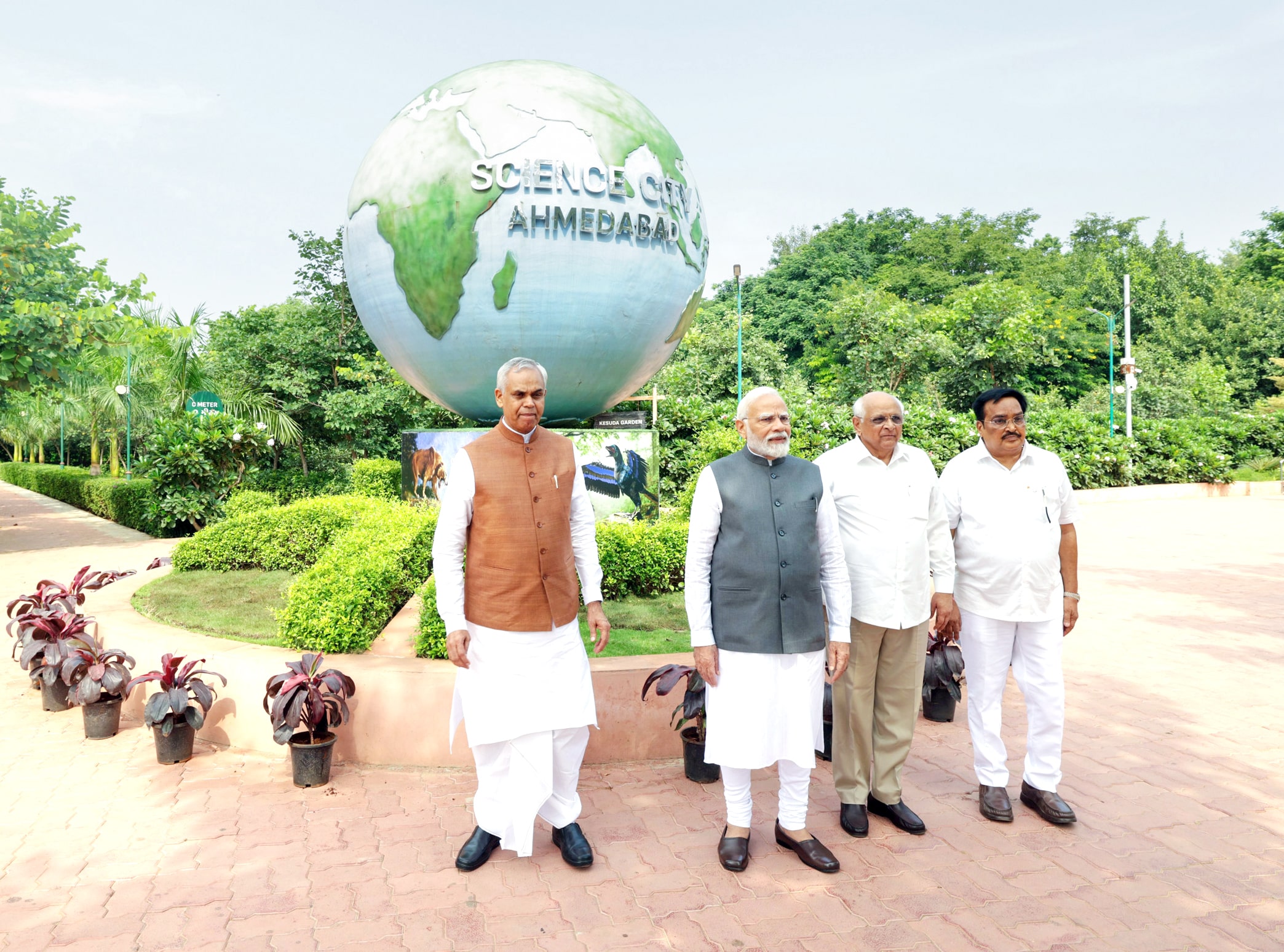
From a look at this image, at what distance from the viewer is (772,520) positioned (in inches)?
112

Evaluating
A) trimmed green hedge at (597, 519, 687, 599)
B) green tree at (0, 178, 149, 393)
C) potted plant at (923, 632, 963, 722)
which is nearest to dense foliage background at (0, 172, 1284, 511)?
green tree at (0, 178, 149, 393)

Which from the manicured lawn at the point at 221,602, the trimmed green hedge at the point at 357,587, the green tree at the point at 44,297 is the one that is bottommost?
the manicured lawn at the point at 221,602

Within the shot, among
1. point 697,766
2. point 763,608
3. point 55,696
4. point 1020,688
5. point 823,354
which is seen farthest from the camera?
point 823,354

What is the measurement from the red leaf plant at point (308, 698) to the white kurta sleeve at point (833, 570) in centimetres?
218

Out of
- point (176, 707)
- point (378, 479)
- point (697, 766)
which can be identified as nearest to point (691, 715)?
point (697, 766)

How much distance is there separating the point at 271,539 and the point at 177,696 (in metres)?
3.34

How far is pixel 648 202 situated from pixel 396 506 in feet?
10.6

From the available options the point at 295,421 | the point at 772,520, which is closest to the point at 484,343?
the point at 772,520

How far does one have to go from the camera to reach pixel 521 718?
2.91m

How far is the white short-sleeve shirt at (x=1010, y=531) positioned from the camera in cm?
321

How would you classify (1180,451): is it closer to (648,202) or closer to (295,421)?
(648,202)

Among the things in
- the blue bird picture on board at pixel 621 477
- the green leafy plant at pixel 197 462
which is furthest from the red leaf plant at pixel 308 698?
the green leafy plant at pixel 197 462

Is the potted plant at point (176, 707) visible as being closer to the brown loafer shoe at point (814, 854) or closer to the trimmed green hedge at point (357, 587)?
the trimmed green hedge at point (357, 587)

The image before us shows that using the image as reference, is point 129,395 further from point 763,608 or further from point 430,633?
point 763,608
